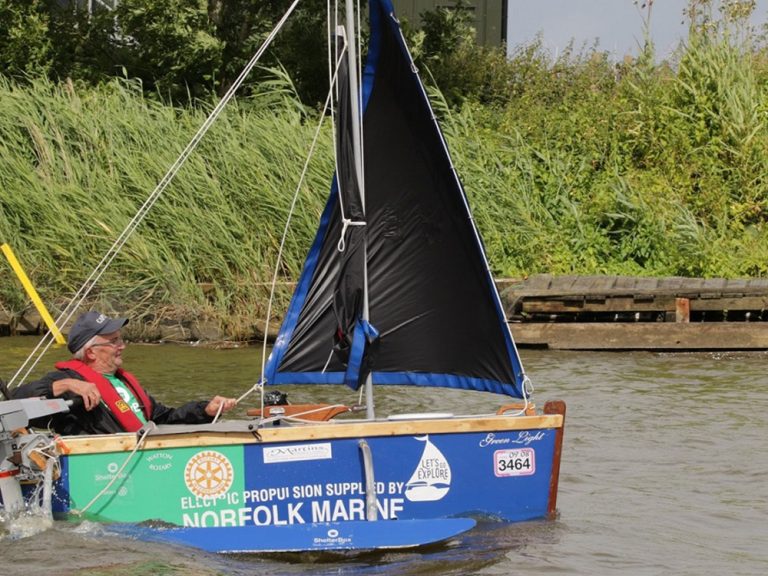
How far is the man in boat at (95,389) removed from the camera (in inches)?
291

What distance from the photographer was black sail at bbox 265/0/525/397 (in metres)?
8.04

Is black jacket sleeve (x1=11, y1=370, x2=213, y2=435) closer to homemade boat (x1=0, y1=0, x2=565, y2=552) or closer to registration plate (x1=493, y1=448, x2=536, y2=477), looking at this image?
homemade boat (x1=0, y1=0, x2=565, y2=552)

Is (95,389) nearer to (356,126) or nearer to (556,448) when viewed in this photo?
(356,126)

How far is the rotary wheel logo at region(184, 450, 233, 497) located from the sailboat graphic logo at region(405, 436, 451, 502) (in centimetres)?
96

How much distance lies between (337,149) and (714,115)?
12994 millimetres

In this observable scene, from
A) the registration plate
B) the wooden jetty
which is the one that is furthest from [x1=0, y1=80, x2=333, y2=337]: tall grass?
the registration plate

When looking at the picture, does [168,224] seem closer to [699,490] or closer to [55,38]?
[55,38]

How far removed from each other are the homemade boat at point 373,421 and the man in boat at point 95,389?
0.32 metres

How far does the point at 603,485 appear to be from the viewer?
9.02m

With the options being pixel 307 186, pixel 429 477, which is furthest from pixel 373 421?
pixel 307 186

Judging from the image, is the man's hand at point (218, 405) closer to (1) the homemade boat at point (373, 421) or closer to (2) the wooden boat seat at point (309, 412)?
(2) the wooden boat seat at point (309, 412)

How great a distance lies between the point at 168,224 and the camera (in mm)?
16750

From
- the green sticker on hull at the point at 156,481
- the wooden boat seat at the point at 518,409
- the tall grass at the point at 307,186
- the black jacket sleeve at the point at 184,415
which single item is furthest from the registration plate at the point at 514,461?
the tall grass at the point at 307,186

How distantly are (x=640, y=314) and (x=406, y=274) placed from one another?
7992mm
